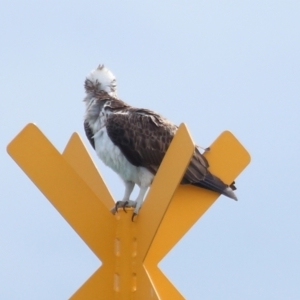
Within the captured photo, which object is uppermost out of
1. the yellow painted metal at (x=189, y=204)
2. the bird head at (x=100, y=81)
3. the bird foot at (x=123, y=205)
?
the bird head at (x=100, y=81)

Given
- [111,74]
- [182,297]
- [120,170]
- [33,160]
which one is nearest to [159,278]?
[182,297]

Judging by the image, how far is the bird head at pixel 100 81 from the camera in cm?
788

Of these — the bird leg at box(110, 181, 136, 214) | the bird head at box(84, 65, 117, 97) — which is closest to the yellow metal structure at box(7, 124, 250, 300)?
the bird leg at box(110, 181, 136, 214)

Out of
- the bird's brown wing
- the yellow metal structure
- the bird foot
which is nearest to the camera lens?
the yellow metal structure

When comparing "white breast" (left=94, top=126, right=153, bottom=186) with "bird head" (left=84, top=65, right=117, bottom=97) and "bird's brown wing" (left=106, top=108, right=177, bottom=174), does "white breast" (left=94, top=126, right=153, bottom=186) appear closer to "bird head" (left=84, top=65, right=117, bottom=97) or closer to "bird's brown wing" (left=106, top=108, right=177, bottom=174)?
"bird's brown wing" (left=106, top=108, right=177, bottom=174)

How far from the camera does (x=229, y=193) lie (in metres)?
6.68

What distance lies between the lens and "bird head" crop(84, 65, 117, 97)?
7.88 m

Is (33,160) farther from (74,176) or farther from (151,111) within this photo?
(151,111)

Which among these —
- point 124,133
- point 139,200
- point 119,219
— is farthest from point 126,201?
point 124,133

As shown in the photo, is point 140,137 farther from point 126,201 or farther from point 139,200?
point 126,201

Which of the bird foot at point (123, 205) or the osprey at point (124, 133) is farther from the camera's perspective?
the osprey at point (124, 133)

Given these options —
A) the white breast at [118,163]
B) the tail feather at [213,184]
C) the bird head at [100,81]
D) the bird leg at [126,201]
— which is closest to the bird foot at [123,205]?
the bird leg at [126,201]

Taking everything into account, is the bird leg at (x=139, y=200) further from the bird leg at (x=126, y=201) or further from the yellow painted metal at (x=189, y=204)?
the yellow painted metal at (x=189, y=204)

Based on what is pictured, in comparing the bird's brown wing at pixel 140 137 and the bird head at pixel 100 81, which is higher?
the bird head at pixel 100 81
